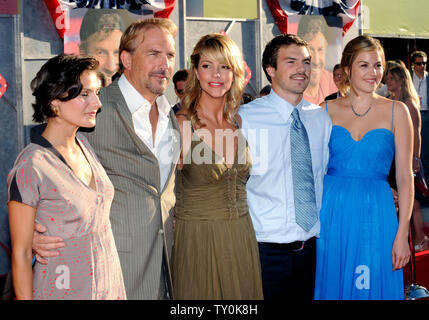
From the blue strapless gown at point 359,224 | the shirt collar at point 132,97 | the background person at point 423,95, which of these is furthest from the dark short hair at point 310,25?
the shirt collar at point 132,97

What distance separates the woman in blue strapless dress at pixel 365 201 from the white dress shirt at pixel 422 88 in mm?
6651

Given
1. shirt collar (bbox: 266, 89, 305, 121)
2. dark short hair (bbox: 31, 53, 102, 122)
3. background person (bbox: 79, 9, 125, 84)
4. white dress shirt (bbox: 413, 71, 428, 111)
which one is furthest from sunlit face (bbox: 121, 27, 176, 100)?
white dress shirt (bbox: 413, 71, 428, 111)

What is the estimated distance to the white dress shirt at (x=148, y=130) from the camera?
2645mm

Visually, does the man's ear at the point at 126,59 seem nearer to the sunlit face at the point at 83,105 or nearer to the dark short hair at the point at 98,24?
the sunlit face at the point at 83,105

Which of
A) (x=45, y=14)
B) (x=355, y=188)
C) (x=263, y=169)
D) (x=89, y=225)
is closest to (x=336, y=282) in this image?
(x=355, y=188)

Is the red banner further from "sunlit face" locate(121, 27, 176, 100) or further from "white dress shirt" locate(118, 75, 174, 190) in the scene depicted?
"white dress shirt" locate(118, 75, 174, 190)

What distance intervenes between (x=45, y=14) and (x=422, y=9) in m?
7.12

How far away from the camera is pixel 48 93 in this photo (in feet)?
6.95

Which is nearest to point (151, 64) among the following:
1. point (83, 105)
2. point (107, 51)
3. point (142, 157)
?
point (142, 157)

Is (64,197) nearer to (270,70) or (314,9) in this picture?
(270,70)

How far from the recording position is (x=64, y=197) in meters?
2.03

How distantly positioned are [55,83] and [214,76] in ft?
3.46

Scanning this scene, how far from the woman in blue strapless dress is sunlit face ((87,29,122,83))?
4004 millimetres

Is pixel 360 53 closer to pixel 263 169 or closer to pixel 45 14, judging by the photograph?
pixel 263 169
